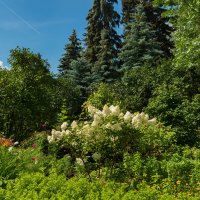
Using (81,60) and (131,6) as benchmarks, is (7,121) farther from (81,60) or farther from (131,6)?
(131,6)

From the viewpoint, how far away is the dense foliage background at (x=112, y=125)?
7289 mm

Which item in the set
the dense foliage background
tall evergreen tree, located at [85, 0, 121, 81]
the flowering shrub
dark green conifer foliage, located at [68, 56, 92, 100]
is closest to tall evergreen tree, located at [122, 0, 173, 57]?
the dense foliage background

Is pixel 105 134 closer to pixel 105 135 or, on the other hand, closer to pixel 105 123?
pixel 105 135

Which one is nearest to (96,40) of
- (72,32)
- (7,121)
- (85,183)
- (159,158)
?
(72,32)

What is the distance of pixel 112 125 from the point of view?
9219 mm

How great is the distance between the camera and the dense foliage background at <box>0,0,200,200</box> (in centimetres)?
729

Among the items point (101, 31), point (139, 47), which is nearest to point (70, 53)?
point (101, 31)

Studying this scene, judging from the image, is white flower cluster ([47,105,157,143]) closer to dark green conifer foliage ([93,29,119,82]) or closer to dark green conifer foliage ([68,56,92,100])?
dark green conifer foliage ([93,29,119,82])

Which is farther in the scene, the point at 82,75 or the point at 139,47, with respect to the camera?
the point at 82,75

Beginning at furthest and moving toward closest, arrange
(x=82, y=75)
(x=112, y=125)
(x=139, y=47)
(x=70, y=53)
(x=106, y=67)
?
1. (x=70, y=53)
2. (x=82, y=75)
3. (x=106, y=67)
4. (x=139, y=47)
5. (x=112, y=125)

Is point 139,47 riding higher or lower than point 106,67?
higher

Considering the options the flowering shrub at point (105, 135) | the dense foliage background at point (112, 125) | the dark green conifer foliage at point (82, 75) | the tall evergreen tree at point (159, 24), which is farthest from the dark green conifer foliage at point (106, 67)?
the flowering shrub at point (105, 135)

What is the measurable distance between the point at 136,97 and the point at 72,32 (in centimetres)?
2042

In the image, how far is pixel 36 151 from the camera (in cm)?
1076
